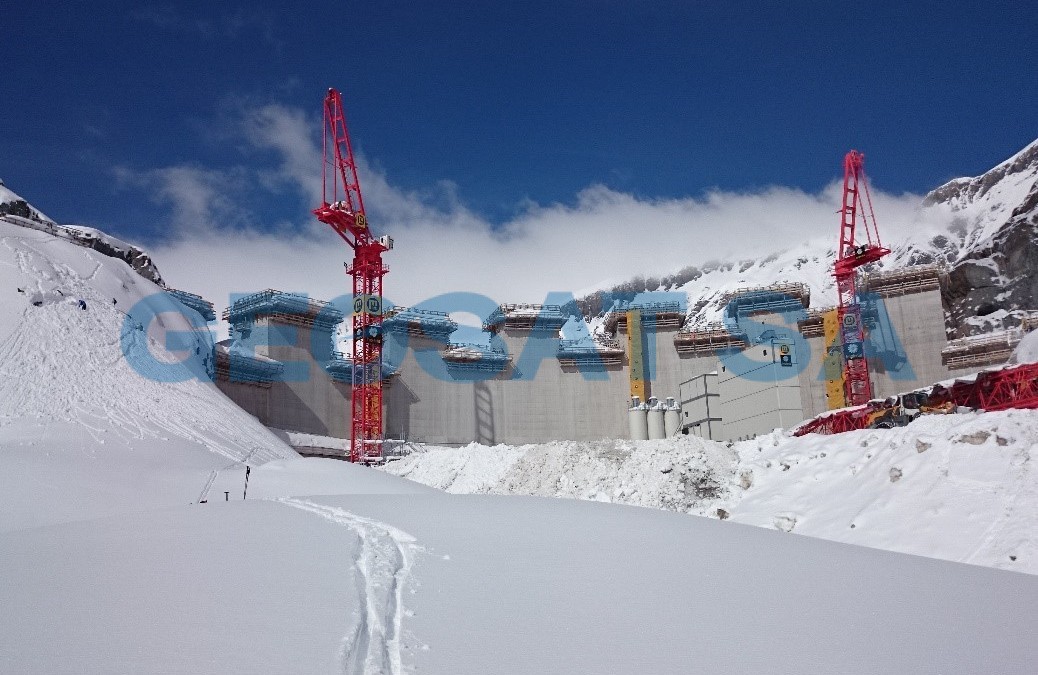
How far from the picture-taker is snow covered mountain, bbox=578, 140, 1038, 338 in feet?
236

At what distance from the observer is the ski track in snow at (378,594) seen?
6117mm

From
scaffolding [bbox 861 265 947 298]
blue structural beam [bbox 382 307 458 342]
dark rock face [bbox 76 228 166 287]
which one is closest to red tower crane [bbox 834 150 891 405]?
scaffolding [bbox 861 265 947 298]

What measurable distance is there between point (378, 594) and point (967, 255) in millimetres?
87628

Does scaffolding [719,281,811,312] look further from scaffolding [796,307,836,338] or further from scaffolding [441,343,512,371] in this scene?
scaffolding [441,343,512,371]

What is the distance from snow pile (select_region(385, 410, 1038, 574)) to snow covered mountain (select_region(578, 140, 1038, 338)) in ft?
189

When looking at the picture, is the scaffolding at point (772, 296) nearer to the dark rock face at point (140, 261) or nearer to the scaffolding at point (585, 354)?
the scaffolding at point (585, 354)

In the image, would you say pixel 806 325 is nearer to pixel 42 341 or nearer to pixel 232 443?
pixel 232 443

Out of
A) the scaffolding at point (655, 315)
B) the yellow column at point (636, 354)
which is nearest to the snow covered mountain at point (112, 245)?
the scaffolding at point (655, 315)

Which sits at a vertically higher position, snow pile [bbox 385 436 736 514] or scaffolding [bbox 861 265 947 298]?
scaffolding [bbox 861 265 947 298]

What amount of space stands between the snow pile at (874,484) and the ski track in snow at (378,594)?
12134 millimetres

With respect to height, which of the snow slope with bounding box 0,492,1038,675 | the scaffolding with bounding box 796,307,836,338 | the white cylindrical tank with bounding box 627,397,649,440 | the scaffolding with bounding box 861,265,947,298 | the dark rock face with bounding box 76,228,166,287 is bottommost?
the snow slope with bounding box 0,492,1038,675

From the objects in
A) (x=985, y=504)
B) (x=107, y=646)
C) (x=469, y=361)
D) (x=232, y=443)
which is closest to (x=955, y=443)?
(x=985, y=504)

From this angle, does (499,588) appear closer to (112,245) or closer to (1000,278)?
(1000,278)

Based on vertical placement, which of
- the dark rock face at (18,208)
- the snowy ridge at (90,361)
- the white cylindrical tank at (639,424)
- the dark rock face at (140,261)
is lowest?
the white cylindrical tank at (639,424)
